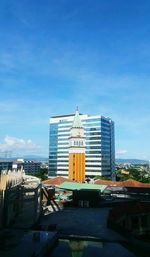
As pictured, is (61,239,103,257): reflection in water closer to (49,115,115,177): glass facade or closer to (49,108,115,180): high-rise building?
(49,108,115,180): high-rise building

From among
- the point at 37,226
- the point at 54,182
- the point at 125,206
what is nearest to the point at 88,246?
the point at 37,226

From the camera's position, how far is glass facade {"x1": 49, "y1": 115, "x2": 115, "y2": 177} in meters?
155

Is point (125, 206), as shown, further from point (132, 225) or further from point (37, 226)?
point (37, 226)

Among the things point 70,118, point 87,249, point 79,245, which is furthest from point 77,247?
point 70,118

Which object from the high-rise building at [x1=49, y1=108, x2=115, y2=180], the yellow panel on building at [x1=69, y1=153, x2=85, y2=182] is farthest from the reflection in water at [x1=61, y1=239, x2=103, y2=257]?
the high-rise building at [x1=49, y1=108, x2=115, y2=180]

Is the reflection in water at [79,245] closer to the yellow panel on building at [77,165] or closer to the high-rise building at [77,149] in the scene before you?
the high-rise building at [77,149]

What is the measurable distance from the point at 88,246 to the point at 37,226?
322 inches

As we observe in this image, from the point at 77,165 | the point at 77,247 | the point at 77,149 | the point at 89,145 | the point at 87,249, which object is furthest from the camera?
the point at 89,145

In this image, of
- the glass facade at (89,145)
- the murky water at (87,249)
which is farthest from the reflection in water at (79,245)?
the glass facade at (89,145)

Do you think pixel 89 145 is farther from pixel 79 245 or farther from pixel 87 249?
pixel 87 249

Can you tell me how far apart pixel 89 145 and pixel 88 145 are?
733 mm

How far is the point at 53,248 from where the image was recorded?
2439cm

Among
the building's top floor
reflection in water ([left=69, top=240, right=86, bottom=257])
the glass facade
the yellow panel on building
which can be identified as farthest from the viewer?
the building's top floor

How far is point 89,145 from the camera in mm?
157750
